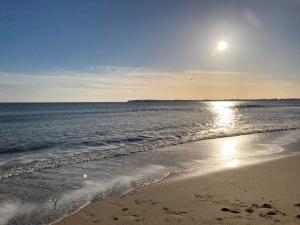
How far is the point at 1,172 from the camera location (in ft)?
45.4

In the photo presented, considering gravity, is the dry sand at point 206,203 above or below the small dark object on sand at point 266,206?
below

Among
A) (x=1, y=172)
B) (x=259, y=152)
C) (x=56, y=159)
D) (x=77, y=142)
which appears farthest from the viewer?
(x=77, y=142)

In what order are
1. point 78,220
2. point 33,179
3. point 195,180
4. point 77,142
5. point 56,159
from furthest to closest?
1. point 77,142
2. point 56,159
3. point 33,179
4. point 195,180
5. point 78,220

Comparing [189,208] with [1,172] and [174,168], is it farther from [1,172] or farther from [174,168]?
[1,172]

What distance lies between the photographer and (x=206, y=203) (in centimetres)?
862

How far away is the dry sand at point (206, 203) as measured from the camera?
7.51 meters

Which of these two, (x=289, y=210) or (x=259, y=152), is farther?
(x=259, y=152)

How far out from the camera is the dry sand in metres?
7.51

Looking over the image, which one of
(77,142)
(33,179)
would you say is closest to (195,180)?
(33,179)

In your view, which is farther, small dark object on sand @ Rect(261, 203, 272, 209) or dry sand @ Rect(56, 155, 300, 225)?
small dark object on sand @ Rect(261, 203, 272, 209)

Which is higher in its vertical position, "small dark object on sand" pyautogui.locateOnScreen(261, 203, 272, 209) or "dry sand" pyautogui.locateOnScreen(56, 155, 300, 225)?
"small dark object on sand" pyautogui.locateOnScreen(261, 203, 272, 209)

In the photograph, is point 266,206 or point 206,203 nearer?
point 266,206

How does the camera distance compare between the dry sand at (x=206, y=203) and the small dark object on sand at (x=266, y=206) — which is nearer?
the dry sand at (x=206, y=203)

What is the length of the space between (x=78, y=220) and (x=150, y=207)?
171 cm
